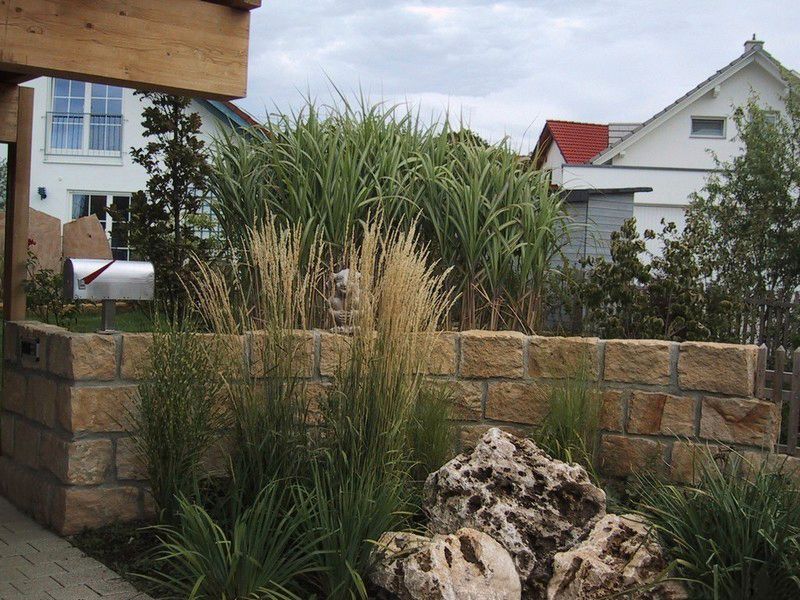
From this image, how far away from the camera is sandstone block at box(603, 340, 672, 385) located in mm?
4801

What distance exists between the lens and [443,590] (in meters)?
3.32

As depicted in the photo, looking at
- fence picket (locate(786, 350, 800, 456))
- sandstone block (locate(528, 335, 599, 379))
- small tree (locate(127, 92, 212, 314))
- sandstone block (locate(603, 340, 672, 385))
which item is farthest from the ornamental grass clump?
fence picket (locate(786, 350, 800, 456))

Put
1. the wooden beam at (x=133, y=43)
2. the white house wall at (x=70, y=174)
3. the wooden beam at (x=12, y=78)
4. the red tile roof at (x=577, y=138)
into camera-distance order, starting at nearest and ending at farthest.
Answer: the wooden beam at (x=133, y=43) → the wooden beam at (x=12, y=78) → the white house wall at (x=70, y=174) → the red tile roof at (x=577, y=138)

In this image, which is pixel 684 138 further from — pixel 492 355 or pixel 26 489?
pixel 26 489

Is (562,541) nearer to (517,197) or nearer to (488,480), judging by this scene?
(488,480)

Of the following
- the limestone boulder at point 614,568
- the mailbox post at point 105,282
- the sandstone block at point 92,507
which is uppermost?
the mailbox post at point 105,282

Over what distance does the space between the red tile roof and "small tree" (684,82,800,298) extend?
49.2ft

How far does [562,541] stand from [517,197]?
8.11ft

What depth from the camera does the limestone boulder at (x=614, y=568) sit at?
137 inches

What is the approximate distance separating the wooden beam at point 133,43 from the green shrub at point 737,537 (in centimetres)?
273

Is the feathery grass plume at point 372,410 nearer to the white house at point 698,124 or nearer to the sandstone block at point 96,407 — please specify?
the sandstone block at point 96,407

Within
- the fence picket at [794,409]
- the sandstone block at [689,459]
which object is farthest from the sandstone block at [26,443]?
the fence picket at [794,409]

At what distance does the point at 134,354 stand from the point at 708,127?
71.2 ft

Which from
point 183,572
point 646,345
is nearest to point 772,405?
point 646,345
